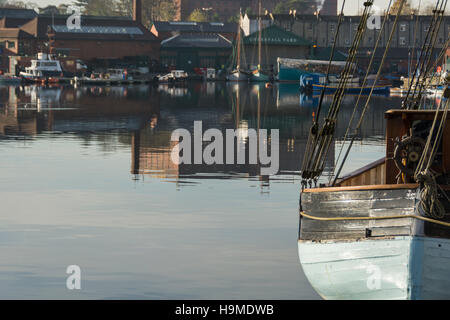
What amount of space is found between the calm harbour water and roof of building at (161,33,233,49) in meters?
124

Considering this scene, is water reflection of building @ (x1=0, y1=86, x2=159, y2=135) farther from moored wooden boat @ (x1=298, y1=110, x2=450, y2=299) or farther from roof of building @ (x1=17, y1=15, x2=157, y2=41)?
roof of building @ (x1=17, y1=15, x2=157, y2=41)

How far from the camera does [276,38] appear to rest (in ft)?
547

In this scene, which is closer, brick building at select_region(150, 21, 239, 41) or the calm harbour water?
the calm harbour water

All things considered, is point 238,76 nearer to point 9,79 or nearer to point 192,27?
point 192,27

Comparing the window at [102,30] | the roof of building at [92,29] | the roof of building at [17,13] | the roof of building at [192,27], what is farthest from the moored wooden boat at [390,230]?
the roof of building at [17,13]

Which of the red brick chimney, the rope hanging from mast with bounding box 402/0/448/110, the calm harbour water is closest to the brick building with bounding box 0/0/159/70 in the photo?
the red brick chimney

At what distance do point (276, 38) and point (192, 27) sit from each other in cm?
2056

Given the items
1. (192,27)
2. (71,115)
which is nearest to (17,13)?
(192,27)

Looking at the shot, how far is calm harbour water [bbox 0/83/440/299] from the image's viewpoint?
16.6 m

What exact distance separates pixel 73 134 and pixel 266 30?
397 feet

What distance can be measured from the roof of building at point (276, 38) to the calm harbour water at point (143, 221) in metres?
122

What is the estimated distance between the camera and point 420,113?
16.1m

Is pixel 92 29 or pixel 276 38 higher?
pixel 92 29

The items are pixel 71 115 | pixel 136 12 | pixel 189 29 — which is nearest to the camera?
pixel 71 115
